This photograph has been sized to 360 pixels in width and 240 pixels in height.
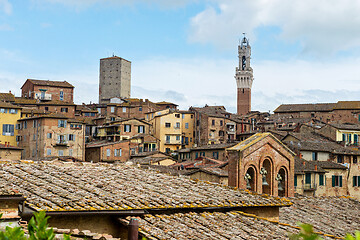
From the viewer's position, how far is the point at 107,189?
47.9 ft

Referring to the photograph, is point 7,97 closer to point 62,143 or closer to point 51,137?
point 51,137

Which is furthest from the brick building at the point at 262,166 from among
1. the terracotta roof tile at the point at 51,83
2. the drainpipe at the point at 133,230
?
the terracotta roof tile at the point at 51,83

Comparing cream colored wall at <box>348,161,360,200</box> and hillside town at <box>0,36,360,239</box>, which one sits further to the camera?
cream colored wall at <box>348,161,360,200</box>

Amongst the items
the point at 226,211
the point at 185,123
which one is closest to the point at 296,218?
the point at 226,211

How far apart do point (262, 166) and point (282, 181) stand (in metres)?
2.13

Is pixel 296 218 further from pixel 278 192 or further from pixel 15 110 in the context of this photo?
pixel 15 110

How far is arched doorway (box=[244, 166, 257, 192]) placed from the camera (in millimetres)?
25797

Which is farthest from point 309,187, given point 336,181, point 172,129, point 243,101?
point 243,101

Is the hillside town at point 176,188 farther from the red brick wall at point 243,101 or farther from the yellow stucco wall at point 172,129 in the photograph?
the red brick wall at point 243,101

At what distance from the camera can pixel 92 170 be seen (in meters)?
17.2

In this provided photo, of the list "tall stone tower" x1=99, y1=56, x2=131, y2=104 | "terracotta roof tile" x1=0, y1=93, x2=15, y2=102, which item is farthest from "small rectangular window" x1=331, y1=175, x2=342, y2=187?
"tall stone tower" x1=99, y1=56, x2=131, y2=104

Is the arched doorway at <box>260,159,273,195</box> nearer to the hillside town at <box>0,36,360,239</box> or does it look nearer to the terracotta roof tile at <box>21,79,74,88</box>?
the hillside town at <box>0,36,360,239</box>

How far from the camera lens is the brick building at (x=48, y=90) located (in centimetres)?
9919

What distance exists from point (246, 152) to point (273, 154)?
2.16 m
